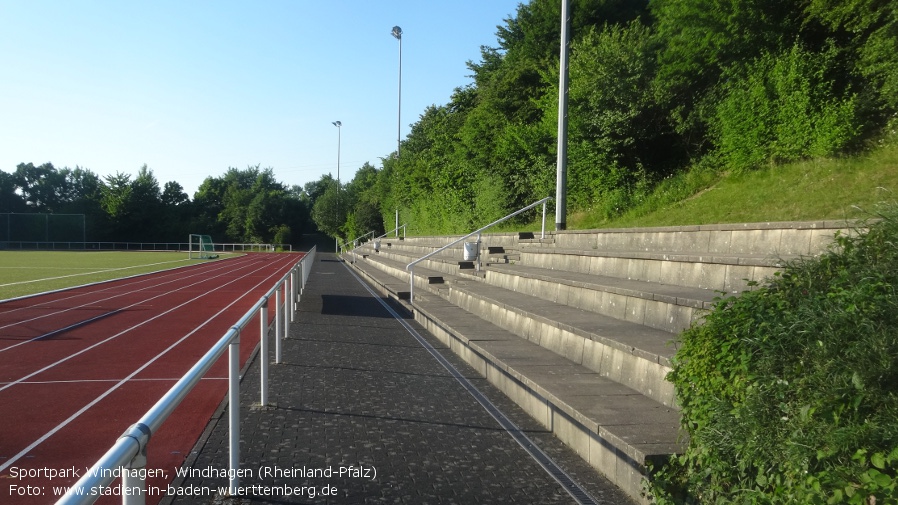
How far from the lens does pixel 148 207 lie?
259 feet

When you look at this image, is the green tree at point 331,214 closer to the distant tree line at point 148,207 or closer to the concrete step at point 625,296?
the distant tree line at point 148,207

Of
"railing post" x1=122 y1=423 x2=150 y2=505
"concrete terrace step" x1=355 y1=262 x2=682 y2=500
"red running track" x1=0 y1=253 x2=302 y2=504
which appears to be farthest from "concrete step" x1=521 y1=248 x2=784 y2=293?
"red running track" x1=0 y1=253 x2=302 y2=504

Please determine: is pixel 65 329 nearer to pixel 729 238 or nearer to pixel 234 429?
pixel 234 429

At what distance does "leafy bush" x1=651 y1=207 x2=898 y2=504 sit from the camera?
99.3 inches

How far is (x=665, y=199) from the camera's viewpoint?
16156 mm

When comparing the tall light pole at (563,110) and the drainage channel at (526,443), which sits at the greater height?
the tall light pole at (563,110)

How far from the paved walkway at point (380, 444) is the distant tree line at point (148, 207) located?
240 feet

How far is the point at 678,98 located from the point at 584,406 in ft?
54.0

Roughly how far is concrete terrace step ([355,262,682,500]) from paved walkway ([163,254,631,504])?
0.40 feet

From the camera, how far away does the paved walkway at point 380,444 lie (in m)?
4.20

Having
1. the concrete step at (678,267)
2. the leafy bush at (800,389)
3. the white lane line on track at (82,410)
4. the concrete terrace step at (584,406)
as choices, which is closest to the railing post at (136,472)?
the leafy bush at (800,389)

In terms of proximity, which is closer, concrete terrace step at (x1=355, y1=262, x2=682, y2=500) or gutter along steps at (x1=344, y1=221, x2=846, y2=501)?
concrete terrace step at (x1=355, y1=262, x2=682, y2=500)

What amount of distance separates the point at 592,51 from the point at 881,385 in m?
20.1

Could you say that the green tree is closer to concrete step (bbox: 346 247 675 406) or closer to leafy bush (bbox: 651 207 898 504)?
concrete step (bbox: 346 247 675 406)
